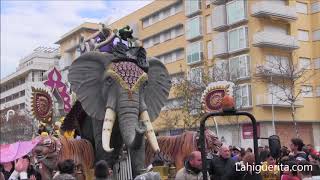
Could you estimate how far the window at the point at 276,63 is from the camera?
33250 millimetres

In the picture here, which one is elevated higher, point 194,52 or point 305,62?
point 194,52

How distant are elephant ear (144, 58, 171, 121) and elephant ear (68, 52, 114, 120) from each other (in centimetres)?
74

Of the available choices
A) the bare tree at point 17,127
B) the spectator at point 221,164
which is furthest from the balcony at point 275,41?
the spectator at point 221,164

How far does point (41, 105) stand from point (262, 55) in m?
26.8

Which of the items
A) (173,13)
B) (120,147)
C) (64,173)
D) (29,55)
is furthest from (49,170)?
(29,55)

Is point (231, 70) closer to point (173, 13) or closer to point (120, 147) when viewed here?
point (173, 13)

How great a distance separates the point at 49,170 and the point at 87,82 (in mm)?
1464

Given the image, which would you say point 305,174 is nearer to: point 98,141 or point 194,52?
point 98,141

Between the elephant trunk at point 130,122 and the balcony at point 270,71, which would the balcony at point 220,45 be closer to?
the balcony at point 270,71

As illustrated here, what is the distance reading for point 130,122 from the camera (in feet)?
24.6

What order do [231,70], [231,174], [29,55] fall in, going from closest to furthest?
[231,174] → [231,70] → [29,55]

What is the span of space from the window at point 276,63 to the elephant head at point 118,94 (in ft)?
82.8

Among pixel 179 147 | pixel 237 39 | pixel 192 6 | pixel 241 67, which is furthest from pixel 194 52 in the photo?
pixel 179 147

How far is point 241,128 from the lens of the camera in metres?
35.2
